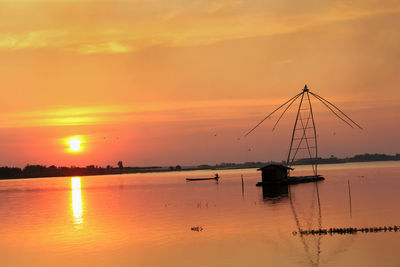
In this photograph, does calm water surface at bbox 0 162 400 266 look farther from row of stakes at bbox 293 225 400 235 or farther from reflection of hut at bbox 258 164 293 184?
reflection of hut at bbox 258 164 293 184

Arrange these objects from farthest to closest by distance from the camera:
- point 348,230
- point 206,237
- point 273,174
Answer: point 273,174 → point 206,237 → point 348,230

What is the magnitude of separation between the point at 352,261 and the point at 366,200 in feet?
145

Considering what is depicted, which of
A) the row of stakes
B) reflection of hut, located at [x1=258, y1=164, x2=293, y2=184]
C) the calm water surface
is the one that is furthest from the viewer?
reflection of hut, located at [x1=258, y1=164, x2=293, y2=184]

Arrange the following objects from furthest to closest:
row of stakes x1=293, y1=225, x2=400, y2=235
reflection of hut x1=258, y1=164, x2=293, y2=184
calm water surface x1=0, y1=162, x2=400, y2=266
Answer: reflection of hut x1=258, y1=164, x2=293, y2=184
row of stakes x1=293, y1=225, x2=400, y2=235
calm water surface x1=0, y1=162, x2=400, y2=266

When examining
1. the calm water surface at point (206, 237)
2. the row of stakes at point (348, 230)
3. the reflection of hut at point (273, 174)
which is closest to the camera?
the calm water surface at point (206, 237)

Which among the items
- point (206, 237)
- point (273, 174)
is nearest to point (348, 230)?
point (206, 237)

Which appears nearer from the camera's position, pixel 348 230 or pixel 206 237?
pixel 348 230

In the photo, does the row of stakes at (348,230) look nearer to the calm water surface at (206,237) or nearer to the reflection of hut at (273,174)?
the calm water surface at (206,237)

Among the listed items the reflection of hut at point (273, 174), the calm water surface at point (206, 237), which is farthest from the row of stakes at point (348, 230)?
the reflection of hut at point (273, 174)

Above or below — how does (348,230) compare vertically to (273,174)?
below

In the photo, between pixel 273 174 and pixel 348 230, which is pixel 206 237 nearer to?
pixel 348 230

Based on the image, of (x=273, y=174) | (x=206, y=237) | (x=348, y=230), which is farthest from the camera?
(x=273, y=174)

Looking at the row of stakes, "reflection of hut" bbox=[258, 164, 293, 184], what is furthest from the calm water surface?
"reflection of hut" bbox=[258, 164, 293, 184]

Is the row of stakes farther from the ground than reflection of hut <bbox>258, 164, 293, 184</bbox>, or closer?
closer
